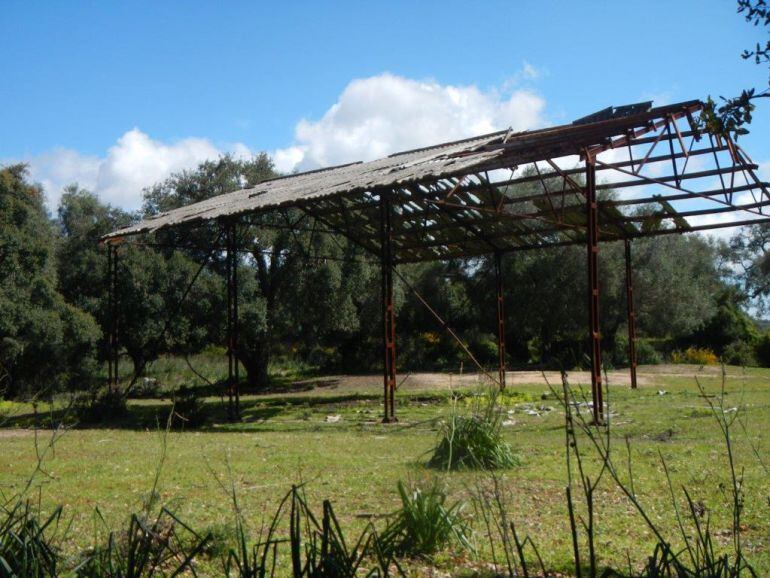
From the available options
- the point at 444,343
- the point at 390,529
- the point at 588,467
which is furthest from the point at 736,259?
the point at 390,529

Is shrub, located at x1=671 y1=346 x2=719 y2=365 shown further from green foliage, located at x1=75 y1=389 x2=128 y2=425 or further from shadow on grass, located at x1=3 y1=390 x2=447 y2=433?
green foliage, located at x1=75 y1=389 x2=128 y2=425

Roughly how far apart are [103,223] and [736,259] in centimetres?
4471

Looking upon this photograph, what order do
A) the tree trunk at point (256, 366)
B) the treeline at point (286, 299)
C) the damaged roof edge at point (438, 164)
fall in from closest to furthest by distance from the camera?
the damaged roof edge at point (438, 164) → the treeline at point (286, 299) → the tree trunk at point (256, 366)

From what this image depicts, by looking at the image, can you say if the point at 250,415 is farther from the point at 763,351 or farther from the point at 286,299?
the point at 763,351

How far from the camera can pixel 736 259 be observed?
56594 mm

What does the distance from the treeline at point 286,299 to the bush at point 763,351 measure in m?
0.06

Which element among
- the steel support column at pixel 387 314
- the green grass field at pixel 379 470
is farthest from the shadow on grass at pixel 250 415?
the steel support column at pixel 387 314

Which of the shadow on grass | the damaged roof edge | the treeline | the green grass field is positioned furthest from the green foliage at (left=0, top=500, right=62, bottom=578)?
the treeline

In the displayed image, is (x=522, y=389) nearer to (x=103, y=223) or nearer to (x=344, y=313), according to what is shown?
(x=344, y=313)

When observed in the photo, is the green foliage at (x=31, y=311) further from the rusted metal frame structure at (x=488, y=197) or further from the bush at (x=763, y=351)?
the bush at (x=763, y=351)

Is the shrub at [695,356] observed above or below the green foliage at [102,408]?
above

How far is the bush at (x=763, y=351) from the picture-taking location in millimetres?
32219

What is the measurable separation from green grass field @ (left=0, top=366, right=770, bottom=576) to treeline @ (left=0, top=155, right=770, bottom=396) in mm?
7641

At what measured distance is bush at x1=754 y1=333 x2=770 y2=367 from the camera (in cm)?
3222
